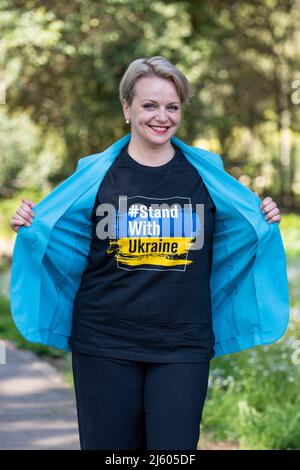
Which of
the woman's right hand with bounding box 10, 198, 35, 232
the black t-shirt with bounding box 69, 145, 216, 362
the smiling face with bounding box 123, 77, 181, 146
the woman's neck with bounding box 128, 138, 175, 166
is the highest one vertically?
the smiling face with bounding box 123, 77, 181, 146

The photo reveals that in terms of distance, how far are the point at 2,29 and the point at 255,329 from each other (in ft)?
26.9

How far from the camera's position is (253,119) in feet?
72.4

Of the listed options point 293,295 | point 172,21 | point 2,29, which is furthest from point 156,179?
point 172,21

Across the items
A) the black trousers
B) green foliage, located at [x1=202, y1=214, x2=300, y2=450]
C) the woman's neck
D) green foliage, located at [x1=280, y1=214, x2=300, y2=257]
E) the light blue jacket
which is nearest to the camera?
the black trousers

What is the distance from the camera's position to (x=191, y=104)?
19.5 feet

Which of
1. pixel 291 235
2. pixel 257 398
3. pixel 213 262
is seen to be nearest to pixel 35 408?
pixel 257 398

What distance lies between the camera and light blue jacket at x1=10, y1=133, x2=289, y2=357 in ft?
10.4

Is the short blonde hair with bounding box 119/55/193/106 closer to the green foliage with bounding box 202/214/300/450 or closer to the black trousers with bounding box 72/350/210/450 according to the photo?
the black trousers with bounding box 72/350/210/450

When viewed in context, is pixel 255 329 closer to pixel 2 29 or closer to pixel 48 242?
pixel 48 242

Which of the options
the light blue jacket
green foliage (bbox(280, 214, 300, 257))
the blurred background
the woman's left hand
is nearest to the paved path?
the blurred background

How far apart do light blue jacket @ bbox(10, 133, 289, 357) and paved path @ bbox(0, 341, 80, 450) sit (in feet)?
5.84

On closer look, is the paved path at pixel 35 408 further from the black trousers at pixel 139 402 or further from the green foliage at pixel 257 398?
the black trousers at pixel 139 402

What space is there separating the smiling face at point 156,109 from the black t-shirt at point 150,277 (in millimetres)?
120

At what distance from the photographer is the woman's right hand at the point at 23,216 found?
3168 millimetres
